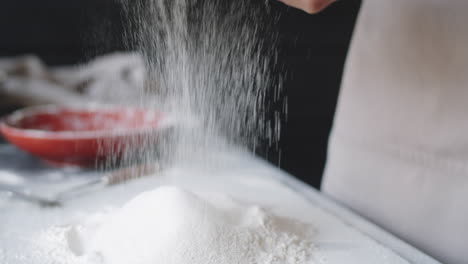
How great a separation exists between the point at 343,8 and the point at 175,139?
42.1 inches

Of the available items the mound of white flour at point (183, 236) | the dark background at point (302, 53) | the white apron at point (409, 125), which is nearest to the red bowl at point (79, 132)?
the mound of white flour at point (183, 236)

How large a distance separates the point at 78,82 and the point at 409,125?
40.2 inches

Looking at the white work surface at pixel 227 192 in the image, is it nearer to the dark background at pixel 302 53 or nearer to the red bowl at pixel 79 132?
the red bowl at pixel 79 132

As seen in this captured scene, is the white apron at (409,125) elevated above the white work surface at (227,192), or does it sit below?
above

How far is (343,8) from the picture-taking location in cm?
159

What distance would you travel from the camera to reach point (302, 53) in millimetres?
1605

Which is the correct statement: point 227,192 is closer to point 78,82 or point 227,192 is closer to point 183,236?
point 183,236

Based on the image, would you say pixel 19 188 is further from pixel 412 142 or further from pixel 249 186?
pixel 412 142

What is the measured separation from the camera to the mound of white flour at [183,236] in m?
0.44

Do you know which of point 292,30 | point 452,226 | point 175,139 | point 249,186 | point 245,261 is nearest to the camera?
point 245,261

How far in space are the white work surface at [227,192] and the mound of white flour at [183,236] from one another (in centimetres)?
3

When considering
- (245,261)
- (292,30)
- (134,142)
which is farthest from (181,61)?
(292,30)

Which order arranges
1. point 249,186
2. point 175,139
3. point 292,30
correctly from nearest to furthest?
point 249,186
point 175,139
point 292,30

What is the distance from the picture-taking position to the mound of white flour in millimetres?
A: 443
